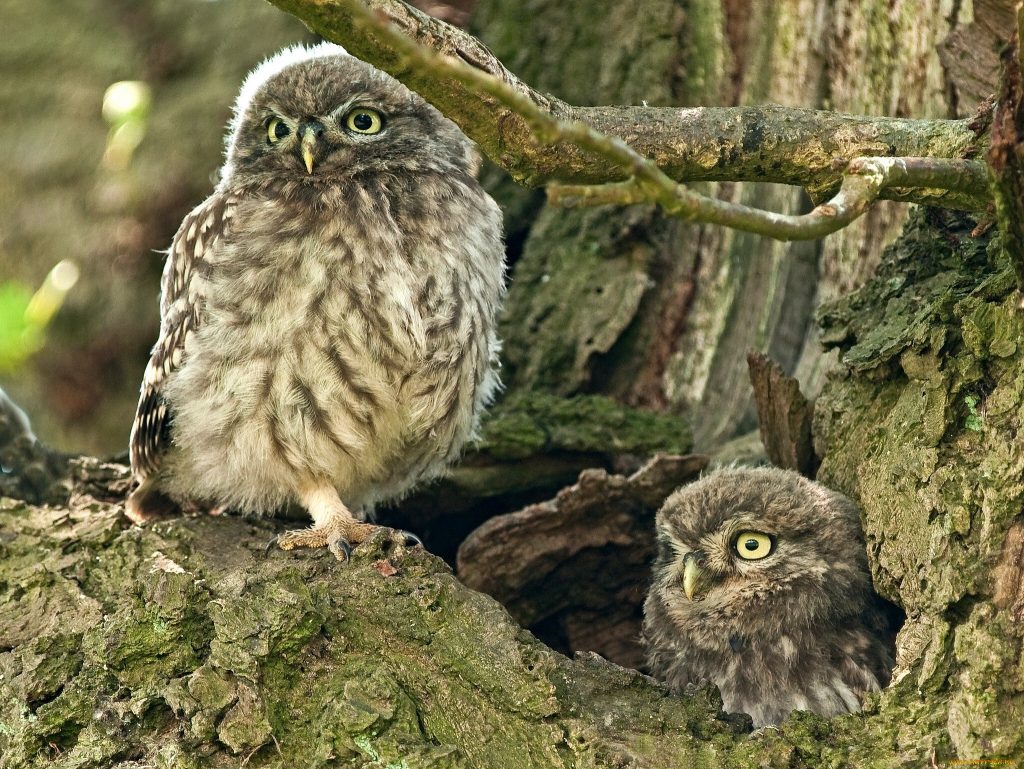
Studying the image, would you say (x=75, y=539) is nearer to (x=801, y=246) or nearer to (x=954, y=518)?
(x=954, y=518)

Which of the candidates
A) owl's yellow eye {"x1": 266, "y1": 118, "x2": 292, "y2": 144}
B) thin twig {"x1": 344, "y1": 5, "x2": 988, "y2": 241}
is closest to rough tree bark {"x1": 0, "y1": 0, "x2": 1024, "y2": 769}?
thin twig {"x1": 344, "y1": 5, "x2": 988, "y2": 241}

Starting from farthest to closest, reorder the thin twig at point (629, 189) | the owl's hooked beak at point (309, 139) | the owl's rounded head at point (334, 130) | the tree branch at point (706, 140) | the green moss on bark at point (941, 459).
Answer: the owl's rounded head at point (334, 130), the owl's hooked beak at point (309, 139), the tree branch at point (706, 140), the green moss on bark at point (941, 459), the thin twig at point (629, 189)

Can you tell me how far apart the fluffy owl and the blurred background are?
2.05 ft

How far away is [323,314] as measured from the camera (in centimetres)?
376

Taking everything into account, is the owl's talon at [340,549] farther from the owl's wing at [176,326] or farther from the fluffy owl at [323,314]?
the owl's wing at [176,326]

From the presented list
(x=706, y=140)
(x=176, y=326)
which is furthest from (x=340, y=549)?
(x=706, y=140)

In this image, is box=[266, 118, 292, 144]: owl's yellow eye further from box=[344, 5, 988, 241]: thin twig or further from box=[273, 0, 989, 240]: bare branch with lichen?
box=[344, 5, 988, 241]: thin twig

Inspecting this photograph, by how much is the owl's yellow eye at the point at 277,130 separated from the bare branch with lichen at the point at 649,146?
1.58m

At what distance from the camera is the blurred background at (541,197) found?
179 inches

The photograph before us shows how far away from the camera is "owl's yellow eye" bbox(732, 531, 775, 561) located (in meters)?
3.61

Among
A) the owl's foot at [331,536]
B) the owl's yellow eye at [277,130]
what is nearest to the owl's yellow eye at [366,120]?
the owl's yellow eye at [277,130]

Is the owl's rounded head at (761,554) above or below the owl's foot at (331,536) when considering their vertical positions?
above

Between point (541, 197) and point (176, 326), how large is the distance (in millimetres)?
1802

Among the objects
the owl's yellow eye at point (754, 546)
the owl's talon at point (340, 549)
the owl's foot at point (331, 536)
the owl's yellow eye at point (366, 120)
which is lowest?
the owl's foot at point (331, 536)
